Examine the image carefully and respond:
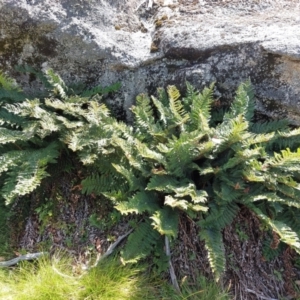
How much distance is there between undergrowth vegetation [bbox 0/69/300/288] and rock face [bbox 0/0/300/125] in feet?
0.94

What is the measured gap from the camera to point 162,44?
4.13m

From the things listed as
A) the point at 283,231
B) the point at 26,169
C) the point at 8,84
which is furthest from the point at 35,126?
Answer: the point at 283,231

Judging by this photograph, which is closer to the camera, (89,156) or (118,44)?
(89,156)

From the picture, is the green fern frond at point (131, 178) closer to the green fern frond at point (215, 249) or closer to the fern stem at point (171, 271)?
Result: the fern stem at point (171, 271)

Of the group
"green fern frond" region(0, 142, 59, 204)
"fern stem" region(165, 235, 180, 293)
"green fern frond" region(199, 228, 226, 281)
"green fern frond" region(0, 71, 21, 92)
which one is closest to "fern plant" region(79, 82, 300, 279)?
"green fern frond" region(199, 228, 226, 281)

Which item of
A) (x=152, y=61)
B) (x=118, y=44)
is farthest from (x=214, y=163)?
(x=118, y=44)

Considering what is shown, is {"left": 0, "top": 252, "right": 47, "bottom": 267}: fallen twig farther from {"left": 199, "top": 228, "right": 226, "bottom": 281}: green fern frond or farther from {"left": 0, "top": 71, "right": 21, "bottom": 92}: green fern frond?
{"left": 0, "top": 71, "right": 21, "bottom": 92}: green fern frond

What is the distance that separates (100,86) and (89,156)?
885 millimetres

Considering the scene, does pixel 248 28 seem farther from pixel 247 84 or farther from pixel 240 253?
pixel 240 253

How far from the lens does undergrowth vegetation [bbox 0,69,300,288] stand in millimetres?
3312

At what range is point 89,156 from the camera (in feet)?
11.6

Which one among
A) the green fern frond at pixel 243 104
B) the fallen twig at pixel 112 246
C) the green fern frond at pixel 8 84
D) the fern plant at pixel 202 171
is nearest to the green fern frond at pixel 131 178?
the fern plant at pixel 202 171

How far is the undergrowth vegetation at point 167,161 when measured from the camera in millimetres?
3312

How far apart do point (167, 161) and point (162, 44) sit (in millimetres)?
1367
